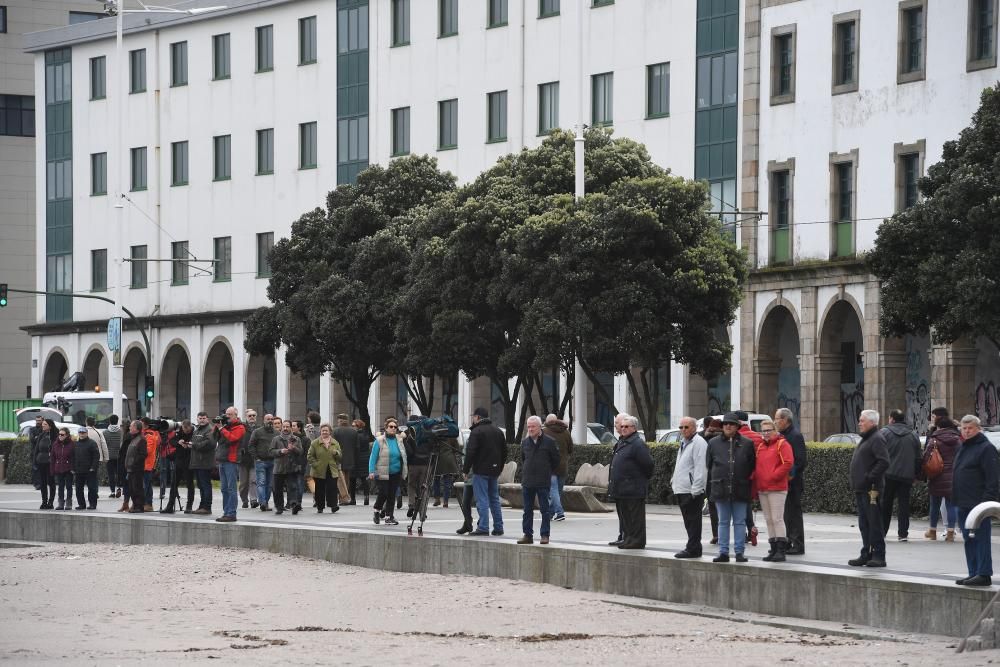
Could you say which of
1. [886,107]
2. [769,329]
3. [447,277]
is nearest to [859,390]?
[769,329]

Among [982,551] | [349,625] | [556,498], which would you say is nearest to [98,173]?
[556,498]

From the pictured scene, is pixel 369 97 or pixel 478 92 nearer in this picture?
pixel 478 92

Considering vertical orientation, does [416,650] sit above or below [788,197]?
below

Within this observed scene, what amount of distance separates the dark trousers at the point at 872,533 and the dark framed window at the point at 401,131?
47.6m

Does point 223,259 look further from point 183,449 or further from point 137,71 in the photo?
point 183,449

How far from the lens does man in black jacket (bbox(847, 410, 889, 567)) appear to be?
71.9ft

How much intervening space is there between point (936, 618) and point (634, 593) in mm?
4839

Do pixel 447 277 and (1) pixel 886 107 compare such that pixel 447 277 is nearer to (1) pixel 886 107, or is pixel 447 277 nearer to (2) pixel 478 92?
(1) pixel 886 107

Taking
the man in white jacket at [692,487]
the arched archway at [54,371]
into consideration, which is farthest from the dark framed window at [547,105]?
the man in white jacket at [692,487]

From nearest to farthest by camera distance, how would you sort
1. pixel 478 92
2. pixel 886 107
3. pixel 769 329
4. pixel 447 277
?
pixel 447 277 → pixel 886 107 → pixel 769 329 → pixel 478 92

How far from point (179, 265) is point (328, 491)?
43964mm

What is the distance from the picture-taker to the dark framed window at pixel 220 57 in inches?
2985

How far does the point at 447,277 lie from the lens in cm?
4450

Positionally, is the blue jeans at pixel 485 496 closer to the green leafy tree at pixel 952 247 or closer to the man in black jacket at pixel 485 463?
the man in black jacket at pixel 485 463
